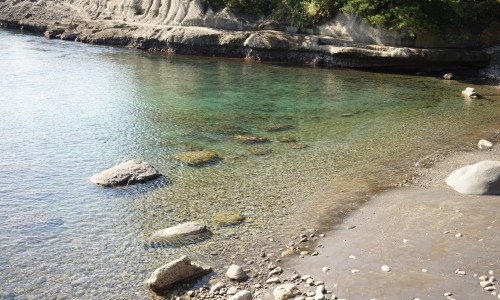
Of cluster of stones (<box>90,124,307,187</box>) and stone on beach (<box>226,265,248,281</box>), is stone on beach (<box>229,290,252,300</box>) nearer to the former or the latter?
stone on beach (<box>226,265,248,281</box>)

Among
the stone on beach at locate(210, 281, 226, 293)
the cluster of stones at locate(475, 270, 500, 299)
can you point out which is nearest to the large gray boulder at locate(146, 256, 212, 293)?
the stone on beach at locate(210, 281, 226, 293)

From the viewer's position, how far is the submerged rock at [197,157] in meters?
15.7

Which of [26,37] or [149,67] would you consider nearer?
[149,67]

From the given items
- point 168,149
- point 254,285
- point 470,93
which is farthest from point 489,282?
point 470,93

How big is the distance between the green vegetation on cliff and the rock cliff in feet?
3.43

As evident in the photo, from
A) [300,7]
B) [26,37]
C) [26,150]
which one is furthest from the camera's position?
[26,37]

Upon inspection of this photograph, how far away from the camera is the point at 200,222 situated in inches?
453

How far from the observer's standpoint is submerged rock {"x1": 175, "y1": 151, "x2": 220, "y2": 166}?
15.7 m

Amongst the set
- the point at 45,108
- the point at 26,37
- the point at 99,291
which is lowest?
the point at 99,291

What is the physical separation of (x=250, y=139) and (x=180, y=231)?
7.95 meters

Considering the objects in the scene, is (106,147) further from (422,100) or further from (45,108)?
(422,100)

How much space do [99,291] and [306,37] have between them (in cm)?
3312

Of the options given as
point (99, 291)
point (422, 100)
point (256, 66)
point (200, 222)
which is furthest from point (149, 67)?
point (99, 291)

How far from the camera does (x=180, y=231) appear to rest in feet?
35.7
